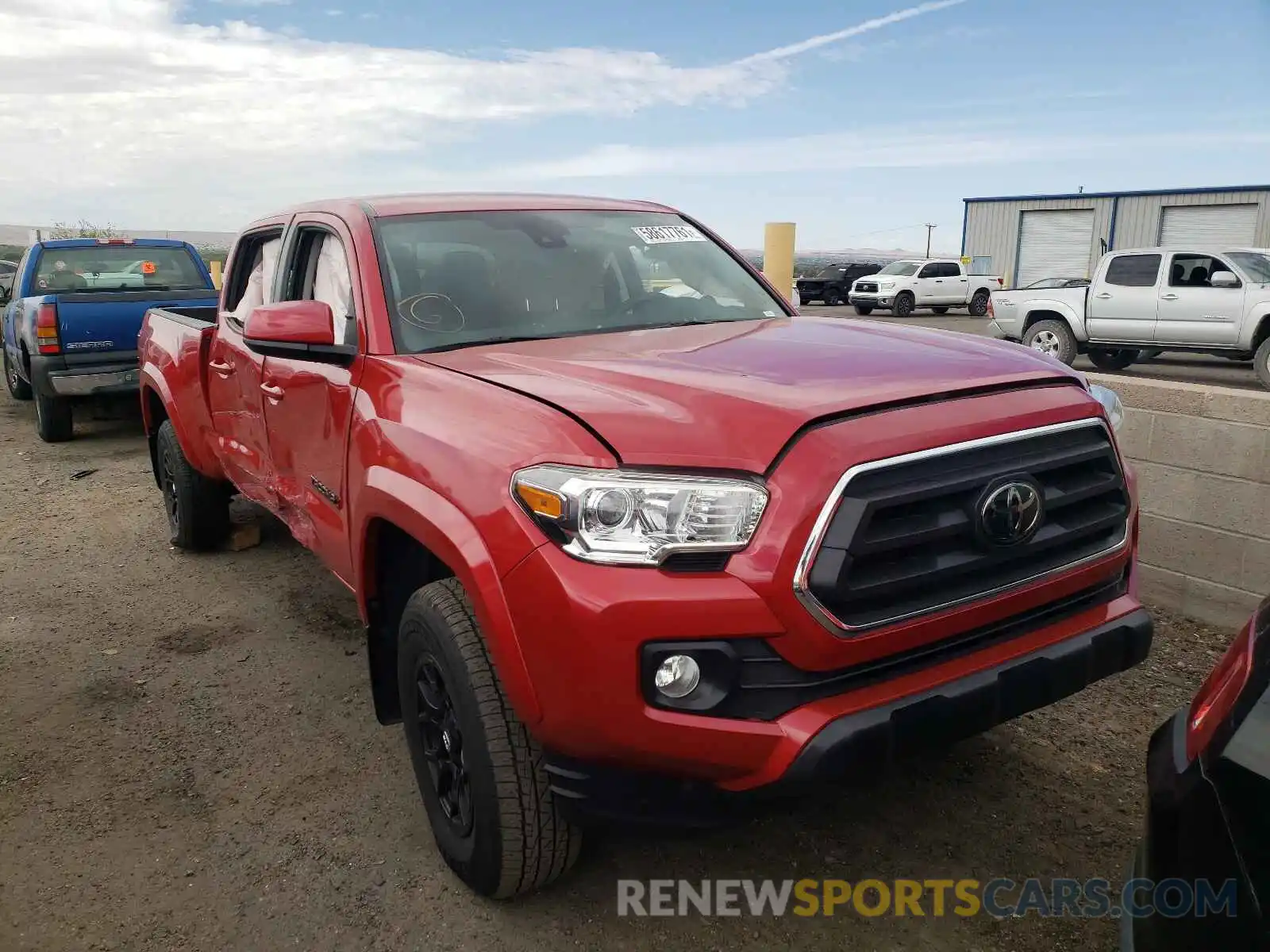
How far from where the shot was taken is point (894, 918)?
2.52m

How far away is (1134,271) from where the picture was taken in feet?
47.7

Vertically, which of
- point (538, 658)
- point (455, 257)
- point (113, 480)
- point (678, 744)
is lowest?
point (113, 480)

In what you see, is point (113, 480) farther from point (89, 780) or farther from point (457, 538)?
point (457, 538)

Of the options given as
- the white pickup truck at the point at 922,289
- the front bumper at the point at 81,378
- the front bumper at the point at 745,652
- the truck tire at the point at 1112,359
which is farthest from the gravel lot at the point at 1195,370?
the white pickup truck at the point at 922,289

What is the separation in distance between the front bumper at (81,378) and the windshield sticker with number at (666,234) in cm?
655

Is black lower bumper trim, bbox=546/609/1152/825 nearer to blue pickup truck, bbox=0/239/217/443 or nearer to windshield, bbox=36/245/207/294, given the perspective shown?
blue pickup truck, bbox=0/239/217/443

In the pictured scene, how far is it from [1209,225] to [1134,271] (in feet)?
81.3

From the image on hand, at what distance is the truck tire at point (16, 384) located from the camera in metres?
10.9

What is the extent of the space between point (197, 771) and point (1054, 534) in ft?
9.16

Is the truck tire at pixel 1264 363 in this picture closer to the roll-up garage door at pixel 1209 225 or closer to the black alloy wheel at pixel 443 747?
the black alloy wheel at pixel 443 747

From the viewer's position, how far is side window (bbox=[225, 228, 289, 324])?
4293 millimetres

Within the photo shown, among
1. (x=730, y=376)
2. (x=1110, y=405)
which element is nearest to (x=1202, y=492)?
(x=1110, y=405)

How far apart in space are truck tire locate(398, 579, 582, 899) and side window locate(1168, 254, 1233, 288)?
1427 centimetres

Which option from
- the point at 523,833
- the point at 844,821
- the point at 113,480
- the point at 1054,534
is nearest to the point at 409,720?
the point at 523,833
